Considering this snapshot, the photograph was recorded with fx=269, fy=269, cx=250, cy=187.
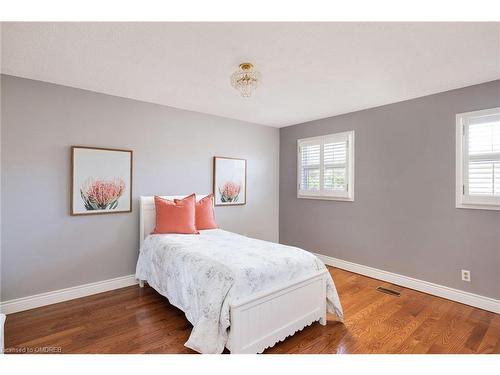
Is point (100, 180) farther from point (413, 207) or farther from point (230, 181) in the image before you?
point (413, 207)

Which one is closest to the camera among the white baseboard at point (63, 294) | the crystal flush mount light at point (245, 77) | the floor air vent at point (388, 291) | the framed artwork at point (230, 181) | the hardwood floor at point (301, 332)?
the hardwood floor at point (301, 332)

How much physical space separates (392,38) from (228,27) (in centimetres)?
117

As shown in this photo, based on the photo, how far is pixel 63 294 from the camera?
2865mm

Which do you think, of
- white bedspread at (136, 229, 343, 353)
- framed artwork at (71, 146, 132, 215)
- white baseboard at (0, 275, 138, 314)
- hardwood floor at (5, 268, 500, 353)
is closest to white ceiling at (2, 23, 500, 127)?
framed artwork at (71, 146, 132, 215)

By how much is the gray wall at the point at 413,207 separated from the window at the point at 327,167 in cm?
11

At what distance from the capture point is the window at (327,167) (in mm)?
3943

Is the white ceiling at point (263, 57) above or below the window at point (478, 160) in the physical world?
above

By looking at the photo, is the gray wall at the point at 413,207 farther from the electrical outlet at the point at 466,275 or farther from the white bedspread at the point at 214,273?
the white bedspread at the point at 214,273

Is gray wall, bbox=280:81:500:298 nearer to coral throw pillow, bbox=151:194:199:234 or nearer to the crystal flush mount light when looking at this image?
the crystal flush mount light

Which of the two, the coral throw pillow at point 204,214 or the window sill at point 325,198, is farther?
the window sill at point 325,198

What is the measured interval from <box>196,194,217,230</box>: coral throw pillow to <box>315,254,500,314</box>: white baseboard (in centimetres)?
199

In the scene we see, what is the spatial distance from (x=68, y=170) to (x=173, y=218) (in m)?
1.22

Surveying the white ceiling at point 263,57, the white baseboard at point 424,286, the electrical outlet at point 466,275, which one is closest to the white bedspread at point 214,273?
the white baseboard at point 424,286

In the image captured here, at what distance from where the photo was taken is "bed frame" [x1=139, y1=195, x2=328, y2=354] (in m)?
1.83
